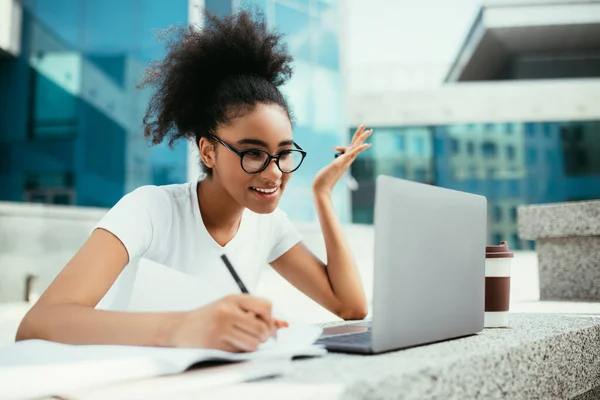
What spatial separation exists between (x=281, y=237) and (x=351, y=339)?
1.04 metres

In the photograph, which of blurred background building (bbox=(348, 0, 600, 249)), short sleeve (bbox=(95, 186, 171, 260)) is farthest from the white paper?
blurred background building (bbox=(348, 0, 600, 249))

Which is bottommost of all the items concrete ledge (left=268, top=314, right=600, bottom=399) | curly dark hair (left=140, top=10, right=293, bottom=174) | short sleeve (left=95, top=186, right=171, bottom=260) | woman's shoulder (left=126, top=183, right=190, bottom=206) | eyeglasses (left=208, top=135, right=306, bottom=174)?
concrete ledge (left=268, top=314, right=600, bottom=399)

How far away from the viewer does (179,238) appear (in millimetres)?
1826

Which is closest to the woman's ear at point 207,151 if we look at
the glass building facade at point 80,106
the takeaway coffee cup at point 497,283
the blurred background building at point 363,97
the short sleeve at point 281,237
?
the short sleeve at point 281,237

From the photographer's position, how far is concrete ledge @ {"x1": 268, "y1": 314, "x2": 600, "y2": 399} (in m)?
0.84

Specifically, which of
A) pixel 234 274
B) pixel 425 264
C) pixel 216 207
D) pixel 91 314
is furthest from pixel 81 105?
pixel 425 264

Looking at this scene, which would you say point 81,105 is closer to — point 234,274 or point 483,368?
point 234,274

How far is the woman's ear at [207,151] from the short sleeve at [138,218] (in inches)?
7.9

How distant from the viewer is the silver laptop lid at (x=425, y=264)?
101 cm

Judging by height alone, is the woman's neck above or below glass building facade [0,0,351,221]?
below

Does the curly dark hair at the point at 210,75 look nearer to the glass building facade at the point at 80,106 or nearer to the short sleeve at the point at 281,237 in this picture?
the short sleeve at the point at 281,237

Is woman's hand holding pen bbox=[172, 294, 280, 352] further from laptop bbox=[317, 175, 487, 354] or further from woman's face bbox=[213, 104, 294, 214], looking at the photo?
woman's face bbox=[213, 104, 294, 214]

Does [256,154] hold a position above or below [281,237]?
above

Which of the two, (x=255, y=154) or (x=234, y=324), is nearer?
(x=234, y=324)
